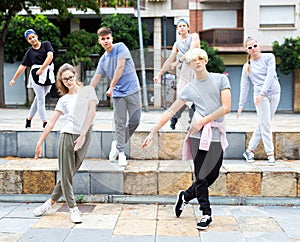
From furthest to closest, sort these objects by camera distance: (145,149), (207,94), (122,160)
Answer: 1. (145,149)
2. (122,160)
3. (207,94)

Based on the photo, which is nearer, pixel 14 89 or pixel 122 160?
pixel 122 160

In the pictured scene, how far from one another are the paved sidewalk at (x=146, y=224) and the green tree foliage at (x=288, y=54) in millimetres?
17751

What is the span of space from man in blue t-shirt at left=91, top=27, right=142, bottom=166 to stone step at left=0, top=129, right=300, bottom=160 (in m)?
0.72

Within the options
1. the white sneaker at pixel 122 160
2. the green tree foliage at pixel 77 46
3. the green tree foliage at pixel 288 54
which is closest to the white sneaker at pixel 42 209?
the white sneaker at pixel 122 160

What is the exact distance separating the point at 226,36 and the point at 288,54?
3455mm

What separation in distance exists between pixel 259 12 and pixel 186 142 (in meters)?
20.8

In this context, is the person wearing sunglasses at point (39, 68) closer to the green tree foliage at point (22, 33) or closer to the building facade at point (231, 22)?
the green tree foliage at point (22, 33)

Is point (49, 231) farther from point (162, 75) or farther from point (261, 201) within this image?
point (261, 201)

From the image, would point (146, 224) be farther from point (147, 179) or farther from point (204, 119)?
point (204, 119)

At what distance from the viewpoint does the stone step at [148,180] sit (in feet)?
18.0

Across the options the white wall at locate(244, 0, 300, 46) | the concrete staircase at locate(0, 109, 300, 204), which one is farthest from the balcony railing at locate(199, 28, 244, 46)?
the concrete staircase at locate(0, 109, 300, 204)

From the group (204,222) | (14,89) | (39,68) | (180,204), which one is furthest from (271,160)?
(14,89)

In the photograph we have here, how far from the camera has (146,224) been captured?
15.4 feet

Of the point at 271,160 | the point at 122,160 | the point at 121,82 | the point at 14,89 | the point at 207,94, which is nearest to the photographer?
the point at 207,94
